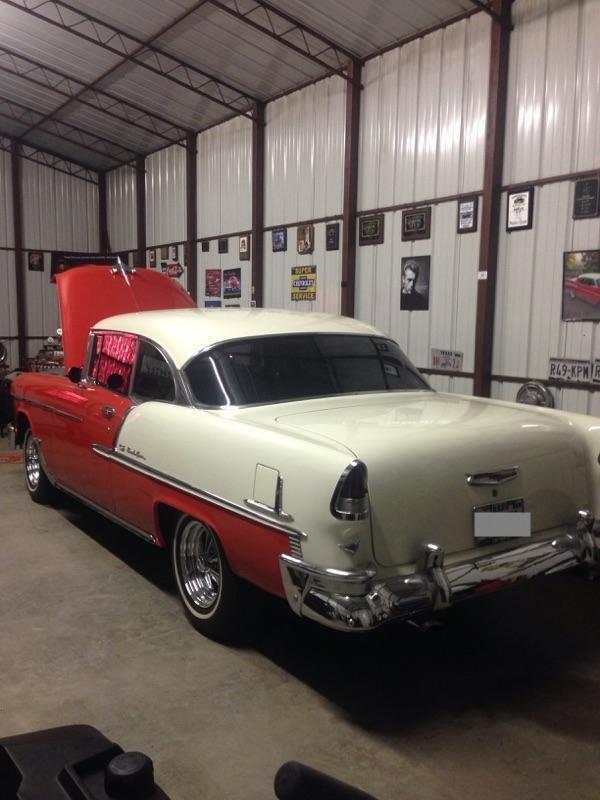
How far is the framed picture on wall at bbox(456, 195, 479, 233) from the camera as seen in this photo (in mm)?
7824

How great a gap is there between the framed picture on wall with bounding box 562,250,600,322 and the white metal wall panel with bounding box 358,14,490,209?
1533 mm

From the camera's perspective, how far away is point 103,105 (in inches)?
510

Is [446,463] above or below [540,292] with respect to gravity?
below

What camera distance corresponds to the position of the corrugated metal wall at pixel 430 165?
7797mm

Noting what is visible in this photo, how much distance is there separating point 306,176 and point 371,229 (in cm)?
169

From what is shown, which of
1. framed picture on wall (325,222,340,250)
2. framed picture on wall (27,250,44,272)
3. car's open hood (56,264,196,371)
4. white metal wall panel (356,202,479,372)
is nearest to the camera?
car's open hood (56,264,196,371)

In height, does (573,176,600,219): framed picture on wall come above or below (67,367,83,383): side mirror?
above

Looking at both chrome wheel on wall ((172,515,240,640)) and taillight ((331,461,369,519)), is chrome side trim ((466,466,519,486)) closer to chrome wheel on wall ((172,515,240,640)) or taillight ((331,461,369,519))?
taillight ((331,461,369,519))

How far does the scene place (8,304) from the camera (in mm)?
15594

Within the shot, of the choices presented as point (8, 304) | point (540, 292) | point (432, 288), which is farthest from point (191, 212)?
point (540, 292)

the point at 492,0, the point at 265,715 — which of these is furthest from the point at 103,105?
the point at 265,715

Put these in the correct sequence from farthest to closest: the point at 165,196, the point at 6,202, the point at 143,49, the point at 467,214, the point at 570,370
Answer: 1. the point at 6,202
2. the point at 165,196
3. the point at 143,49
4. the point at 467,214
5. the point at 570,370

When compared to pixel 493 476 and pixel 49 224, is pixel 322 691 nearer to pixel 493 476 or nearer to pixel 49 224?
pixel 493 476

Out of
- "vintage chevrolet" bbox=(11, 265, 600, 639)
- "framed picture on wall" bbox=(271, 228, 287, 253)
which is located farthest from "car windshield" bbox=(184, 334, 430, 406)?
"framed picture on wall" bbox=(271, 228, 287, 253)
